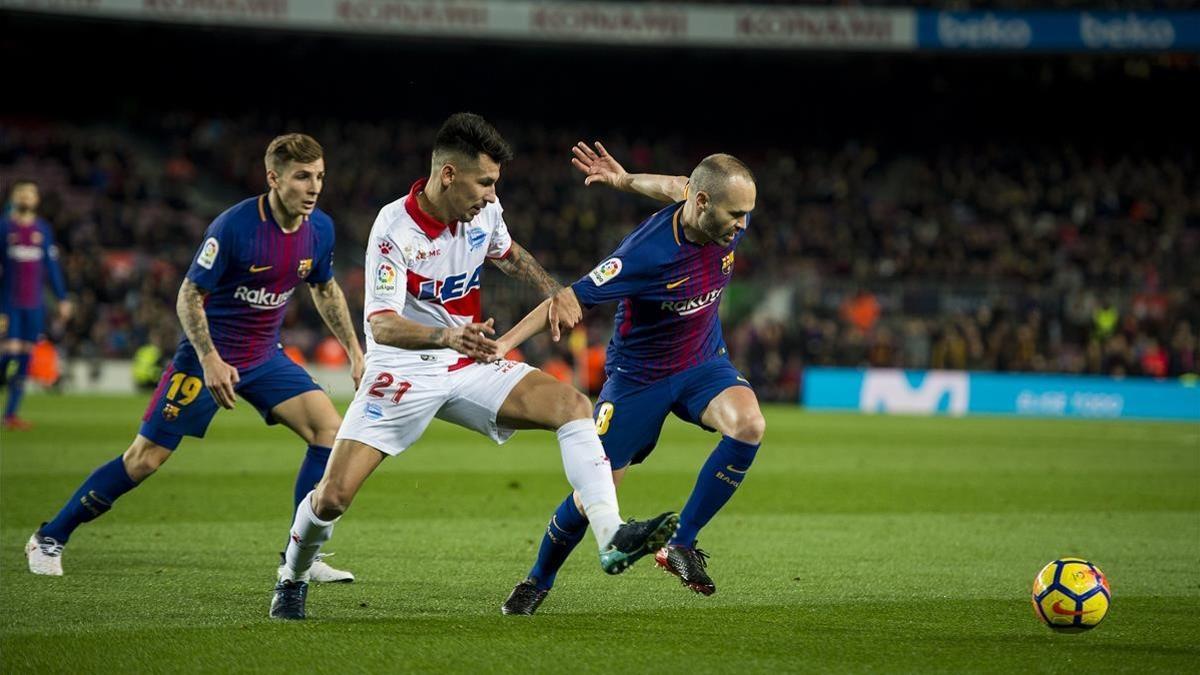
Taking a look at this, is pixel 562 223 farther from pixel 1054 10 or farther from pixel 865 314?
pixel 1054 10

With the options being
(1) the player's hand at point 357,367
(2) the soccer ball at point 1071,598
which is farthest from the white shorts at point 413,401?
(2) the soccer ball at point 1071,598

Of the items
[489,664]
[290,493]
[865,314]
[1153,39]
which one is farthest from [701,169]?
[1153,39]

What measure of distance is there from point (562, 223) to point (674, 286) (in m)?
25.8

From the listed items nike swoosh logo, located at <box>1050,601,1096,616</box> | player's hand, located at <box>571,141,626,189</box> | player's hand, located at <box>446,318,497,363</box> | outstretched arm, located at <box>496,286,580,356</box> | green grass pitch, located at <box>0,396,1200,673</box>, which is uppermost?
player's hand, located at <box>571,141,626,189</box>

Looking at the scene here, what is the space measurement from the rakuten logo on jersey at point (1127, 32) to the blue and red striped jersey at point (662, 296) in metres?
29.0

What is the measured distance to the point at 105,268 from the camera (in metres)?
28.7

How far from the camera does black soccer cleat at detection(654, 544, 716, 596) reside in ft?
20.5

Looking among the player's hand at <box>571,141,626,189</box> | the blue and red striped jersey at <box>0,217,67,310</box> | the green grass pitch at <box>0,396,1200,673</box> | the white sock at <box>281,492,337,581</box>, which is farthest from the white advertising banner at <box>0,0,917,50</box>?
the white sock at <box>281,492,337,581</box>

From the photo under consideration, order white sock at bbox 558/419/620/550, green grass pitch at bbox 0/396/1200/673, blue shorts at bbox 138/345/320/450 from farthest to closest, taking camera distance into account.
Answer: blue shorts at bbox 138/345/320/450 < white sock at bbox 558/419/620/550 < green grass pitch at bbox 0/396/1200/673

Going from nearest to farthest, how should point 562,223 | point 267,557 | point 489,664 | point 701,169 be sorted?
point 489,664, point 701,169, point 267,557, point 562,223

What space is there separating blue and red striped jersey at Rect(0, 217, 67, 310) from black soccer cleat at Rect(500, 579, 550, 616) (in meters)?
10.9

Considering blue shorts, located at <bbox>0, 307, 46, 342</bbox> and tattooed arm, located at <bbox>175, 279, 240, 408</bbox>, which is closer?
tattooed arm, located at <bbox>175, 279, 240, 408</bbox>

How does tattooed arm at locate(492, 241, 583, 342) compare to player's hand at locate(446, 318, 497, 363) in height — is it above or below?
above

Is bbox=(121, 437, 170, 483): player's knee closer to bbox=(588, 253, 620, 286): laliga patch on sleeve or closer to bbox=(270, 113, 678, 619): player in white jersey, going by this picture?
bbox=(270, 113, 678, 619): player in white jersey
